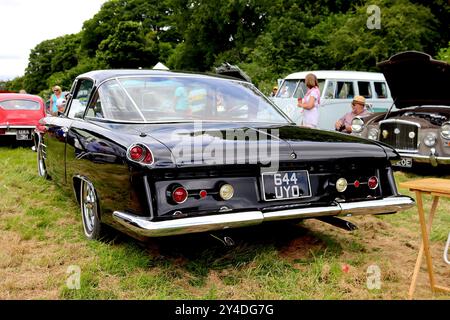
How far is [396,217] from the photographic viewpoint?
5117mm

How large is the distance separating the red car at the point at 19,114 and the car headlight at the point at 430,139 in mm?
7876

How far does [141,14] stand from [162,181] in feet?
179

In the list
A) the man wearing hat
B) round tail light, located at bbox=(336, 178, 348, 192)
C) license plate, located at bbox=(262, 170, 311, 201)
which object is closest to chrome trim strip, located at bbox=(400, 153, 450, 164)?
the man wearing hat

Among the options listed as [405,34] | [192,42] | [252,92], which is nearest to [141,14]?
[192,42]

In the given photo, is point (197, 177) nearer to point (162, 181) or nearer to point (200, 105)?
point (162, 181)

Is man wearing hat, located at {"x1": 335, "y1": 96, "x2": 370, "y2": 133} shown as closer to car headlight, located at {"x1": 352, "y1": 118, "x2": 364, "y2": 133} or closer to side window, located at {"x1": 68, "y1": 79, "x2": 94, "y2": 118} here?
car headlight, located at {"x1": 352, "y1": 118, "x2": 364, "y2": 133}

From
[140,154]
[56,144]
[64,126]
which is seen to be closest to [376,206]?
[140,154]

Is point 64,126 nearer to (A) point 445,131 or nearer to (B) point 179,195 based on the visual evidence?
(B) point 179,195

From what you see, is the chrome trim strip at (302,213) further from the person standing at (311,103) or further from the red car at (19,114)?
the red car at (19,114)

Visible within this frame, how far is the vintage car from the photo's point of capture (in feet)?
23.5

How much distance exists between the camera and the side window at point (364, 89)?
12.9 meters

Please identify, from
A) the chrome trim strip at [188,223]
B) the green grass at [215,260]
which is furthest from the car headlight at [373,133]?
the chrome trim strip at [188,223]

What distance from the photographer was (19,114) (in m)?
11.2

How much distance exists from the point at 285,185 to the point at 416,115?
5.54m
